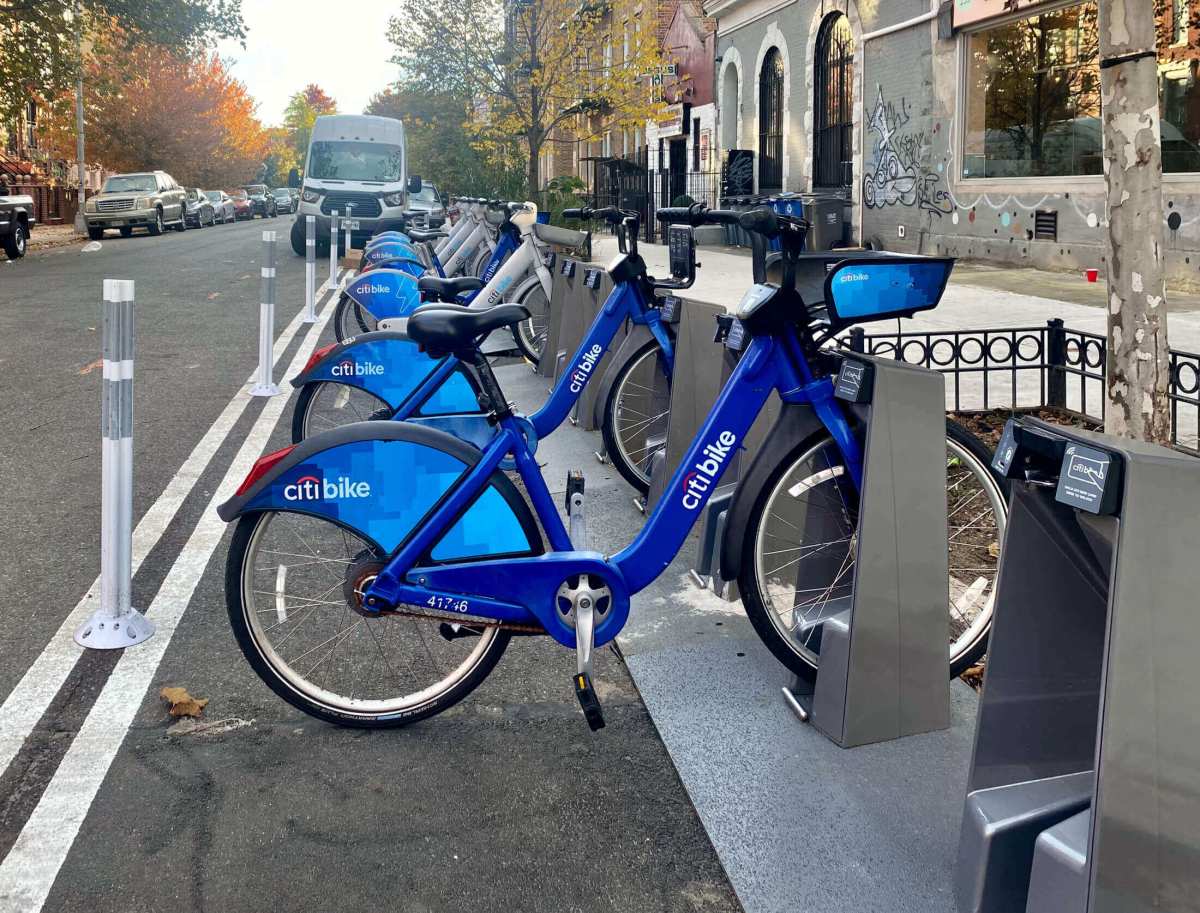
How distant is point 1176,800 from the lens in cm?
213

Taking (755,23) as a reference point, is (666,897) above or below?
below

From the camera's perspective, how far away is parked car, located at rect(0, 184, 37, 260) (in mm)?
24875

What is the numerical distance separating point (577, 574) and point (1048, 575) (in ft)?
4.66

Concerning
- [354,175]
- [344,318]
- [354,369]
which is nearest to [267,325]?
[344,318]

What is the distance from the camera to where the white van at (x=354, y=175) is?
85.9ft

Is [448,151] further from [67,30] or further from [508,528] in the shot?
[508,528]

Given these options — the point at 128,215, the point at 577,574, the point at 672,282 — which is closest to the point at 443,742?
the point at 577,574

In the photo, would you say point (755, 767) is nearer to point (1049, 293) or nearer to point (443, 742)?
point (443, 742)

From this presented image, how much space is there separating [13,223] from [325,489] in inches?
979

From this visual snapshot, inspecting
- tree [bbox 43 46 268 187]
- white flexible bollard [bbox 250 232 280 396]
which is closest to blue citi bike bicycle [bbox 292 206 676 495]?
white flexible bollard [bbox 250 232 280 396]

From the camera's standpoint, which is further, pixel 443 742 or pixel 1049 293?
pixel 1049 293

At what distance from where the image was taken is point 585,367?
6.07 m

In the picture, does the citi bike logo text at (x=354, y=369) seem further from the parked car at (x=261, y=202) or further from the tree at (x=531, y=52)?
the parked car at (x=261, y=202)

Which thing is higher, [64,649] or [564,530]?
[564,530]
